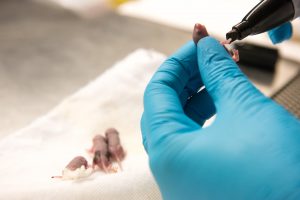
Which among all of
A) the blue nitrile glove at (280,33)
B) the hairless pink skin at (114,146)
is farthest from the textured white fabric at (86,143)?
the blue nitrile glove at (280,33)

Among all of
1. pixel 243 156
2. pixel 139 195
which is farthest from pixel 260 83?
pixel 243 156

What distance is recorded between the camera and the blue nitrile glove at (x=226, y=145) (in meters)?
0.48

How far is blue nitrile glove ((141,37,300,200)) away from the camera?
476 mm

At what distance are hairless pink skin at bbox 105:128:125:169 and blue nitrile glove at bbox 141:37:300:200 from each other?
35cm

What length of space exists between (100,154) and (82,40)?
877 mm

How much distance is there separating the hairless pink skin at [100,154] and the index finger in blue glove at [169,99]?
0.28 meters

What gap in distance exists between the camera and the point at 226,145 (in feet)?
1.63

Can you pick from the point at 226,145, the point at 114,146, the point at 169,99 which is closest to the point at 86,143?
the point at 114,146

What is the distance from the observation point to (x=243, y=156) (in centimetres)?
48

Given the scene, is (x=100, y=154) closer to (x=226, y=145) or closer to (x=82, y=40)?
(x=226, y=145)

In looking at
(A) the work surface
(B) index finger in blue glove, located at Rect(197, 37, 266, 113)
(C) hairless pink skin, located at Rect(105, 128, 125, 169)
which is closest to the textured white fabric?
(C) hairless pink skin, located at Rect(105, 128, 125, 169)

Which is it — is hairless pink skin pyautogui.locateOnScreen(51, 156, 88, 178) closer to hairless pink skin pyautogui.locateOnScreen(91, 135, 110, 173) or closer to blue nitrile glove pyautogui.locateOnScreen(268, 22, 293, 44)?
hairless pink skin pyautogui.locateOnScreen(91, 135, 110, 173)

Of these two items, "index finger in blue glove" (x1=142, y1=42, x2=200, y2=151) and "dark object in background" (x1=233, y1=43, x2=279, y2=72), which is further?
"dark object in background" (x1=233, y1=43, x2=279, y2=72)

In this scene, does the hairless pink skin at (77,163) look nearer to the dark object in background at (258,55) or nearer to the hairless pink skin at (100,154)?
the hairless pink skin at (100,154)
